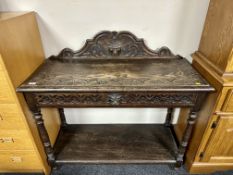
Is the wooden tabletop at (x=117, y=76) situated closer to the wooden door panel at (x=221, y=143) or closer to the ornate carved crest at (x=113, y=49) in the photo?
the ornate carved crest at (x=113, y=49)

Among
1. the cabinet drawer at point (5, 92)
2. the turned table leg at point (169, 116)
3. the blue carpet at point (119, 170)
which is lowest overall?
the blue carpet at point (119, 170)

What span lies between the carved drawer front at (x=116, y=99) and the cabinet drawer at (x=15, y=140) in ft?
0.92

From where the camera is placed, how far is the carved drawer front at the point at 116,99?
99 centimetres

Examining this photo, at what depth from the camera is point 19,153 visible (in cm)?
120

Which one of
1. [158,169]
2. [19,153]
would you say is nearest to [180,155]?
[158,169]

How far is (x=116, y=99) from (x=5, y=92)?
62 centimetres

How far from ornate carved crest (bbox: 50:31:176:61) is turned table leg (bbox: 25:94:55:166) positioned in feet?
1.44

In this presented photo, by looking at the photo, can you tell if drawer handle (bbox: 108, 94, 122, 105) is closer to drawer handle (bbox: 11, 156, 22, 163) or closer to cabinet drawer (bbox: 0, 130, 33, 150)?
cabinet drawer (bbox: 0, 130, 33, 150)

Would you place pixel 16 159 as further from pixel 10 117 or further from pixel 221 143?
pixel 221 143

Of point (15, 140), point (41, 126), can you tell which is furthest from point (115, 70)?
point (15, 140)

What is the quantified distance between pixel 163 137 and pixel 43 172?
104cm

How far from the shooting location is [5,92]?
95 centimetres

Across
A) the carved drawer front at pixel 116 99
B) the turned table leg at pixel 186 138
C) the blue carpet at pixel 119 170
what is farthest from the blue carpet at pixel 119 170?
the carved drawer front at pixel 116 99

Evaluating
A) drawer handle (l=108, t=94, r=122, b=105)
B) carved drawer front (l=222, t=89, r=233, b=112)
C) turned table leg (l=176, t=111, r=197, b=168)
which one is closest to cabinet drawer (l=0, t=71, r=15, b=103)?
drawer handle (l=108, t=94, r=122, b=105)
